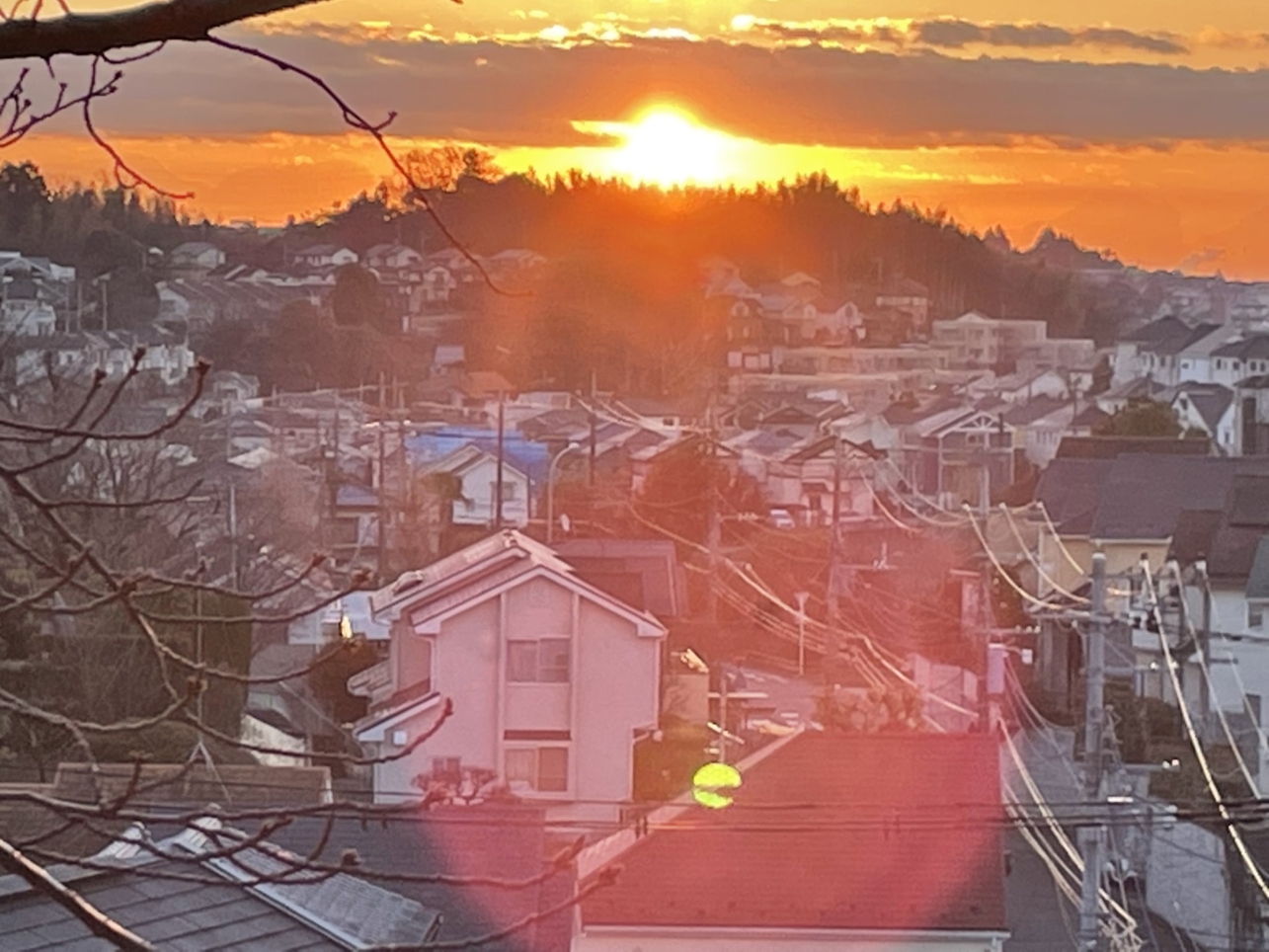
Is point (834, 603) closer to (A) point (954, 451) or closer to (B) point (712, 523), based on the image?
(B) point (712, 523)

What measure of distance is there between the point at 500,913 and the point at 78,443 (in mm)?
2591

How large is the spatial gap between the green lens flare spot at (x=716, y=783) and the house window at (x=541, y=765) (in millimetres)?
638

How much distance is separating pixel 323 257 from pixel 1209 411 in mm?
5146

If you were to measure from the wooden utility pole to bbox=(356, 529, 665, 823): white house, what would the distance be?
1.36 meters

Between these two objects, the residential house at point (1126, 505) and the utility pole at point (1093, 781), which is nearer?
the utility pole at point (1093, 781)

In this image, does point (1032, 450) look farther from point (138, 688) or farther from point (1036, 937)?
point (138, 688)

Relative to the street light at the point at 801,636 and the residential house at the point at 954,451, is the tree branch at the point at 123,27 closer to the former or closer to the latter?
the street light at the point at 801,636

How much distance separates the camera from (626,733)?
550cm

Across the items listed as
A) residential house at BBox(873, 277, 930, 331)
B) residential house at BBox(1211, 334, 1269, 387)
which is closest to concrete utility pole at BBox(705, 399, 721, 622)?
residential house at BBox(1211, 334, 1269, 387)

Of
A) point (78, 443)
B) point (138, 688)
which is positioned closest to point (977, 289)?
point (138, 688)

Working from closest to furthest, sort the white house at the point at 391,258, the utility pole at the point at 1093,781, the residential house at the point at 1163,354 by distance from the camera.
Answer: the utility pole at the point at 1093,781 < the white house at the point at 391,258 < the residential house at the point at 1163,354

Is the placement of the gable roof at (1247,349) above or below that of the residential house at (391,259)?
below

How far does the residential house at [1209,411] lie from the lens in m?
11.8

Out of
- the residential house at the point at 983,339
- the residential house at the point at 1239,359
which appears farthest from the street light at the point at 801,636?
the residential house at the point at 983,339
